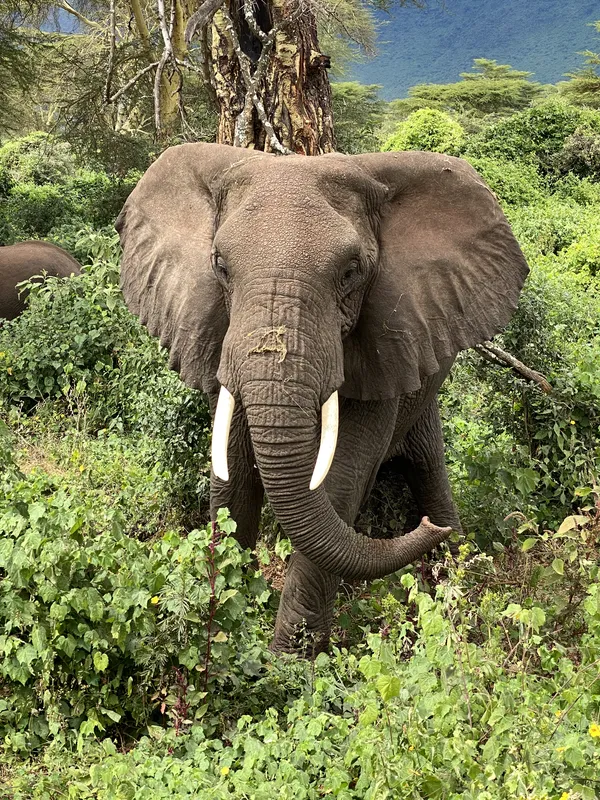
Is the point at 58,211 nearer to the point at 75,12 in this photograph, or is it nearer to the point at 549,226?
the point at 75,12

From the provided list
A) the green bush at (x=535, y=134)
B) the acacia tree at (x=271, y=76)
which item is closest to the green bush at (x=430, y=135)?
the green bush at (x=535, y=134)

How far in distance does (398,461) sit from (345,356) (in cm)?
162

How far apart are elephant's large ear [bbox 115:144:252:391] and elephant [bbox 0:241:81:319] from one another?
5.17 metres

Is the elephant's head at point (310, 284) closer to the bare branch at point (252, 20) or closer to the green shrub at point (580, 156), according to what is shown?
the bare branch at point (252, 20)

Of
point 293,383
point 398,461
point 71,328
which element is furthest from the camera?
point 71,328

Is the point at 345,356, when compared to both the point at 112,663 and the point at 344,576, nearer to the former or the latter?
the point at 344,576

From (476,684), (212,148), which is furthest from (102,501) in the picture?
(476,684)

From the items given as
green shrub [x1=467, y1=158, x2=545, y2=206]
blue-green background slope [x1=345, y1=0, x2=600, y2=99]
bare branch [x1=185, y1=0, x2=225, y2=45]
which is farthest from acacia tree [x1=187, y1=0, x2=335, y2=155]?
blue-green background slope [x1=345, y1=0, x2=600, y2=99]

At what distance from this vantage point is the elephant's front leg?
4.35 m

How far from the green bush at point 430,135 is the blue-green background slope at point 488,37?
1347 inches

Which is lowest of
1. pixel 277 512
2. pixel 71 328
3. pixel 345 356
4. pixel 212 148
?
pixel 71 328

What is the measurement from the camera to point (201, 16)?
18.0 ft

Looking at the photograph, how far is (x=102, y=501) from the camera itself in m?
5.15

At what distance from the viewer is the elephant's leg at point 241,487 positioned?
172 inches
